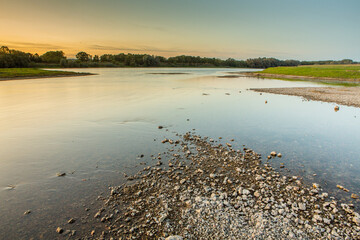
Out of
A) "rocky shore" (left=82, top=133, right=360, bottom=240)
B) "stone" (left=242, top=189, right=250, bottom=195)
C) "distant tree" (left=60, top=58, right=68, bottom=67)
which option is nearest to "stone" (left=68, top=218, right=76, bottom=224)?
"rocky shore" (left=82, top=133, right=360, bottom=240)

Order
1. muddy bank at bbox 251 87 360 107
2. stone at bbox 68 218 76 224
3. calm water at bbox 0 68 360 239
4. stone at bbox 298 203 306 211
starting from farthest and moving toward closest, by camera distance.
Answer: muddy bank at bbox 251 87 360 107, calm water at bbox 0 68 360 239, stone at bbox 298 203 306 211, stone at bbox 68 218 76 224

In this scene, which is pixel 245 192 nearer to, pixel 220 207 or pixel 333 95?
pixel 220 207

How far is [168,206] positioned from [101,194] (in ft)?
10.6

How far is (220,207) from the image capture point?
7711mm

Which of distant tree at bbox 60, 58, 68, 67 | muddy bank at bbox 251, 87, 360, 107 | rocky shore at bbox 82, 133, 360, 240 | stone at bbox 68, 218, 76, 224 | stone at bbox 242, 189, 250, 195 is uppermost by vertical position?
distant tree at bbox 60, 58, 68, 67

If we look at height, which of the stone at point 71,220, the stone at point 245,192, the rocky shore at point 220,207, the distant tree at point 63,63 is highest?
the distant tree at point 63,63

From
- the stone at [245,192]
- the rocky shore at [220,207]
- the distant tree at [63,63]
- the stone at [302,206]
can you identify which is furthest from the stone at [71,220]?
the distant tree at [63,63]

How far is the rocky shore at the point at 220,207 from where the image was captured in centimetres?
661

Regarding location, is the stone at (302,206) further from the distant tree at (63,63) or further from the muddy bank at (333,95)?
the distant tree at (63,63)

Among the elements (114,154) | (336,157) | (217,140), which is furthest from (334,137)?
(114,154)

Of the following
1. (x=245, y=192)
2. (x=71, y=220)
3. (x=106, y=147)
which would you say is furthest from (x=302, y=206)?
(x=106, y=147)

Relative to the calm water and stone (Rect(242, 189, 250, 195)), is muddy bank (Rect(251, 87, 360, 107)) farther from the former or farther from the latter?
stone (Rect(242, 189, 250, 195))

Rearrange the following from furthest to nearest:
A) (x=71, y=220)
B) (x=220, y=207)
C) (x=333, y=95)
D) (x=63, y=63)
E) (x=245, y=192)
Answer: (x=63, y=63), (x=333, y=95), (x=245, y=192), (x=220, y=207), (x=71, y=220)

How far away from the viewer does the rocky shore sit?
21.7 feet
